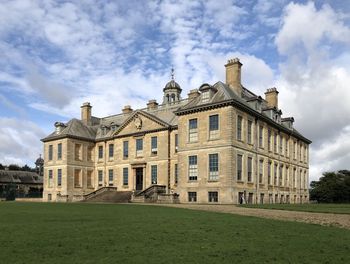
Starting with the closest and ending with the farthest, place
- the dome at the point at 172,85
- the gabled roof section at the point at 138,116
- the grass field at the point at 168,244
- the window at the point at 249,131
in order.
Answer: the grass field at the point at 168,244 → the window at the point at 249,131 → the gabled roof section at the point at 138,116 → the dome at the point at 172,85

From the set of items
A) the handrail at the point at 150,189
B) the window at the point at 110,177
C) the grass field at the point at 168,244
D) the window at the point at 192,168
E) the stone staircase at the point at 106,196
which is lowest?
the stone staircase at the point at 106,196

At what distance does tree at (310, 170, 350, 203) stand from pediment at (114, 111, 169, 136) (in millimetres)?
27733

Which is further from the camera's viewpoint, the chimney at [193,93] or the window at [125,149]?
the window at [125,149]

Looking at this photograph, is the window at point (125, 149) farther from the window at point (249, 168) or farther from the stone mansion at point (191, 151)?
the window at point (249, 168)

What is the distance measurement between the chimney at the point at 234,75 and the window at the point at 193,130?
5419 millimetres

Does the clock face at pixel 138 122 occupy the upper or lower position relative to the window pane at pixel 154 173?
upper

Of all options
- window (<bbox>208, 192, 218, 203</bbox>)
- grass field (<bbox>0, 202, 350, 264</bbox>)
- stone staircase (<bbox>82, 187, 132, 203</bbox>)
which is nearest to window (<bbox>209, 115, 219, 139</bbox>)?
window (<bbox>208, 192, 218, 203</bbox>)

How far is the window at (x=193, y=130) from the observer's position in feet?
118

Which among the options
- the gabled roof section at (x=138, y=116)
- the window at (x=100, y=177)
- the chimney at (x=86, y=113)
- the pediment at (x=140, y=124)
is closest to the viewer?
the gabled roof section at (x=138, y=116)

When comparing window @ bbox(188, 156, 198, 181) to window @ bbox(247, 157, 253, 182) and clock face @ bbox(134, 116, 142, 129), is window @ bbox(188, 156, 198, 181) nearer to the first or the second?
window @ bbox(247, 157, 253, 182)

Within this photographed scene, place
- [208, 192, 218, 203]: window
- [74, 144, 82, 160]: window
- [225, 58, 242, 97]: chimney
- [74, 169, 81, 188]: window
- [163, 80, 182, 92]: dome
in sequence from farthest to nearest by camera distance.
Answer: [163, 80, 182, 92]: dome → [74, 144, 82, 160]: window → [74, 169, 81, 188]: window → [225, 58, 242, 97]: chimney → [208, 192, 218, 203]: window

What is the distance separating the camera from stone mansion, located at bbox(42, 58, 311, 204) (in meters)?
34.2

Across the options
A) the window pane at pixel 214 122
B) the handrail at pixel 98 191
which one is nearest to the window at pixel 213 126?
the window pane at pixel 214 122

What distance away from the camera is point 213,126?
3475cm
